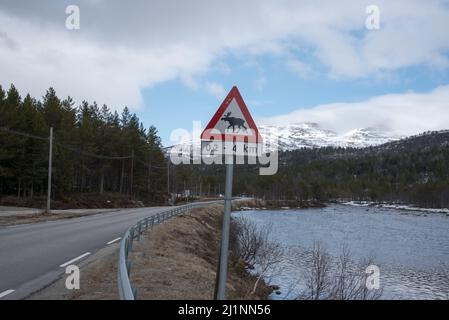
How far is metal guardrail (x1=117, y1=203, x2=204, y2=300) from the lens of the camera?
20.4 feet

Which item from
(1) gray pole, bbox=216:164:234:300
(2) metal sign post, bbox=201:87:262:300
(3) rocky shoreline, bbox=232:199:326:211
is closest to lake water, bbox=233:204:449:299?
(1) gray pole, bbox=216:164:234:300

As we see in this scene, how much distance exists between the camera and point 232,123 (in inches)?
228

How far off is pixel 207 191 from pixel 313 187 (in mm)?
38250

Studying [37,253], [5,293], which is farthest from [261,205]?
[5,293]

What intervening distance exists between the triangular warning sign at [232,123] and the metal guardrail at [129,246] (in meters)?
2.26

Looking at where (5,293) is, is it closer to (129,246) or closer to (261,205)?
(129,246)

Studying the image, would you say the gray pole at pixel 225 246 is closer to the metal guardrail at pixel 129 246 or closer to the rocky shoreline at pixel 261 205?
the metal guardrail at pixel 129 246

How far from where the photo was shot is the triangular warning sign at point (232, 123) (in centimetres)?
577

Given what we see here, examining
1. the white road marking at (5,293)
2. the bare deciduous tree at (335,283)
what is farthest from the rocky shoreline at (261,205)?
the white road marking at (5,293)

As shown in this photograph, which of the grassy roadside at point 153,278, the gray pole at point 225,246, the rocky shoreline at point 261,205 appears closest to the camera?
the gray pole at point 225,246

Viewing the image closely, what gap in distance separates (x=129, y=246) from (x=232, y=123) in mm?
8455
